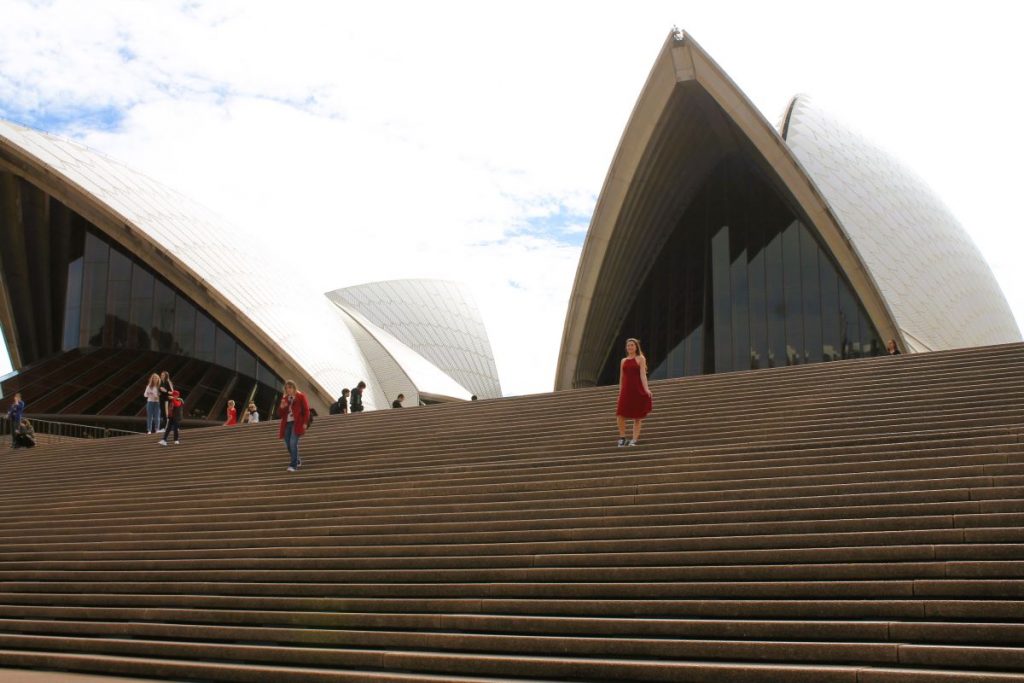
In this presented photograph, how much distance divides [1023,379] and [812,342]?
13.0 meters

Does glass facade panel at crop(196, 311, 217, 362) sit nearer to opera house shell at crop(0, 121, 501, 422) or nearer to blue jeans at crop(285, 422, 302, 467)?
opera house shell at crop(0, 121, 501, 422)

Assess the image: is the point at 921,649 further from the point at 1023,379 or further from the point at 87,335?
the point at 87,335

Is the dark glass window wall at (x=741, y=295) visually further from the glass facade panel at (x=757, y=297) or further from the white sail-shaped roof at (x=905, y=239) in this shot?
the white sail-shaped roof at (x=905, y=239)

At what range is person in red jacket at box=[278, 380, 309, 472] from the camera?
11992mm

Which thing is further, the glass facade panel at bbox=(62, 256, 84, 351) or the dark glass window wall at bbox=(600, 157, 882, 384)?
the glass facade panel at bbox=(62, 256, 84, 351)

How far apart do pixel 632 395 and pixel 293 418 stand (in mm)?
3982

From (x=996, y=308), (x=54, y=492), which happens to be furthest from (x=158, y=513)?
(x=996, y=308)

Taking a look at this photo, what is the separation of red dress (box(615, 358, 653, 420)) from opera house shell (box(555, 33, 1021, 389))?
1366 centimetres

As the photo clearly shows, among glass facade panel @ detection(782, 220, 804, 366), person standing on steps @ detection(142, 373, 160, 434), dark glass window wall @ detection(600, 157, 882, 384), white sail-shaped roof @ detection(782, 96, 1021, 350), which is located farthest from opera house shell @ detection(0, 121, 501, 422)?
white sail-shaped roof @ detection(782, 96, 1021, 350)

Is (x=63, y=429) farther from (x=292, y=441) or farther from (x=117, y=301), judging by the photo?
(x=292, y=441)

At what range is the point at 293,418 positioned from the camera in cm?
1205

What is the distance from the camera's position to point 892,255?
2464 centimetres

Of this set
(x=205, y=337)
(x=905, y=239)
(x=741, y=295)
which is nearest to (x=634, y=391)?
(x=741, y=295)

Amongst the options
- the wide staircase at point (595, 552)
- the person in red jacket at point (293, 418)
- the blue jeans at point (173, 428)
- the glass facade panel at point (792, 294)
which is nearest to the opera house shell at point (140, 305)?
the blue jeans at point (173, 428)
